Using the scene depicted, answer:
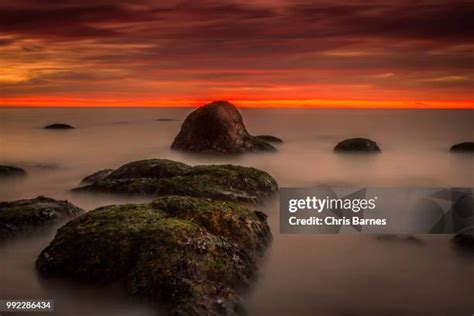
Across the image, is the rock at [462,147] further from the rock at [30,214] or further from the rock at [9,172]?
the rock at [30,214]

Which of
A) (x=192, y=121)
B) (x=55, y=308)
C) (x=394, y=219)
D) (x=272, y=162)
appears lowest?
(x=55, y=308)

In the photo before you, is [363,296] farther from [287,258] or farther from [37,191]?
[37,191]

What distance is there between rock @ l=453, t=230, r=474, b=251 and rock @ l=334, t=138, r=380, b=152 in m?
8.86

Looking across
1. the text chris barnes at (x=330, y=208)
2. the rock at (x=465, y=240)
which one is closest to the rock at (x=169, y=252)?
the text chris barnes at (x=330, y=208)

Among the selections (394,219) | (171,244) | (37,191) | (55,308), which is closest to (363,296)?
(394,219)

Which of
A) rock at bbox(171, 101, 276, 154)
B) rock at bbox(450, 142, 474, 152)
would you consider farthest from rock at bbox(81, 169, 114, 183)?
rock at bbox(450, 142, 474, 152)

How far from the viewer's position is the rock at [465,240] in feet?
29.8

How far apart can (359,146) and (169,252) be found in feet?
42.2

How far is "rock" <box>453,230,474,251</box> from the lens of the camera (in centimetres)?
909

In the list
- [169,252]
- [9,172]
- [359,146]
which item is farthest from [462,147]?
[169,252]

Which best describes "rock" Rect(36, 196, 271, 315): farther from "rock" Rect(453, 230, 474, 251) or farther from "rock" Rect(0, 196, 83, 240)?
"rock" Rect(453, 230, 474, 251)

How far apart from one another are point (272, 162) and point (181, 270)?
10.4 metres

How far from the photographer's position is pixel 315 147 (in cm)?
2175

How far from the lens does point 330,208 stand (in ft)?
31.5
